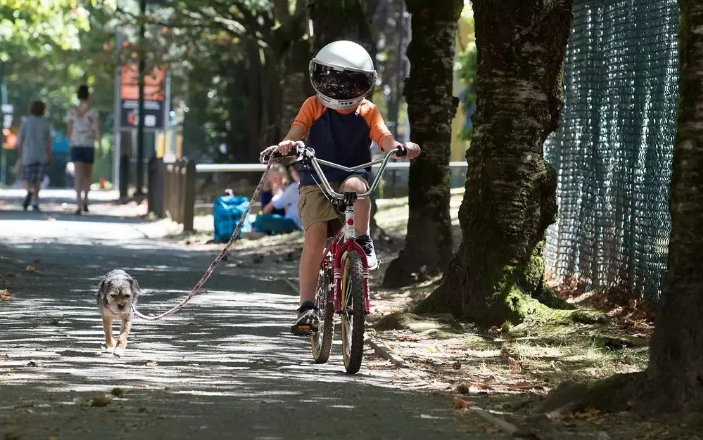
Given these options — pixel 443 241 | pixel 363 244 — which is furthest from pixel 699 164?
pixel 443 241

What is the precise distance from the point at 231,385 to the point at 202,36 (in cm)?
2796

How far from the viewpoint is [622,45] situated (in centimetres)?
1313

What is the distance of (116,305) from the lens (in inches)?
378

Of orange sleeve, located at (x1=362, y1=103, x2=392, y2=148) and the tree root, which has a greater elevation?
orange sleeve, located at (x1=362, y1=103, x2=392, y2=148)

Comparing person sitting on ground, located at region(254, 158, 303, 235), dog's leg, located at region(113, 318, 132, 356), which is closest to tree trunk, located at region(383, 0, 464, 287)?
dog's leg, located at region(113, 318, 132, 356)

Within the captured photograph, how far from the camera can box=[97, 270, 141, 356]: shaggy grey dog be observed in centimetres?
960

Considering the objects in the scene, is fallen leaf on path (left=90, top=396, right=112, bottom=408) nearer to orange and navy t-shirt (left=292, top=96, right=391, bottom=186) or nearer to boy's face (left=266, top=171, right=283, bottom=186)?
orange and navy t-shirt (left=292, top=96, right=391, bottom=186)

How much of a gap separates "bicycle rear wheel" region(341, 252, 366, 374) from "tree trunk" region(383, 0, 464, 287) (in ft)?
19.6

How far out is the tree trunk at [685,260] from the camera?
721 cm

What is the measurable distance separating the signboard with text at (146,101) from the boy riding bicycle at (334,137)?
2762cm

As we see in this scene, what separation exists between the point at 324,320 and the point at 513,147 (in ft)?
9.30

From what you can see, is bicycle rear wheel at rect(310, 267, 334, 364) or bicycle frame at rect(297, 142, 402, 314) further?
bicycle rear wheel at rect(310, 267, 334, 364)

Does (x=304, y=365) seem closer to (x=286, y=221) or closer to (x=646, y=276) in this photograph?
(x=646, y=276)

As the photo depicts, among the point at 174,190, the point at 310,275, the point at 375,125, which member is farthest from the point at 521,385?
the point at 174,190
